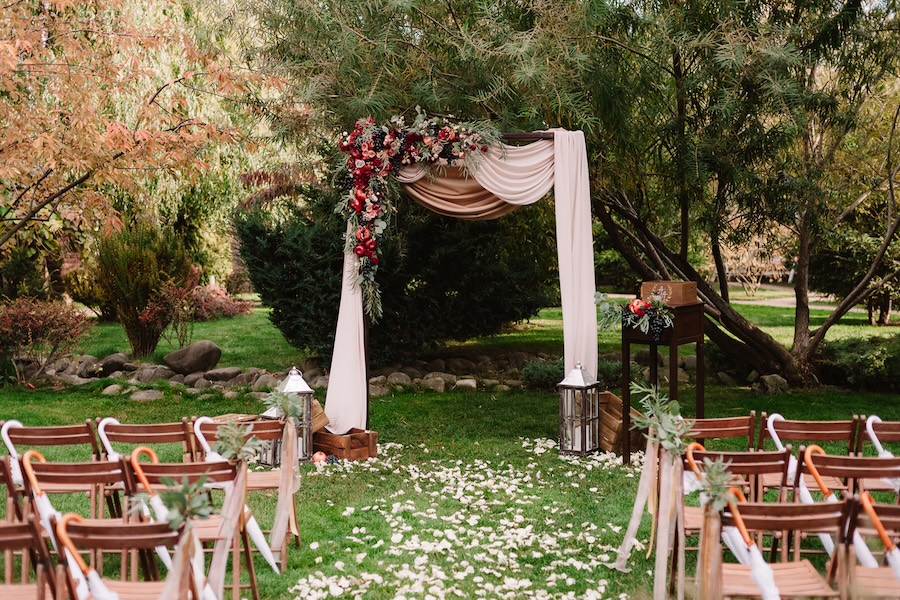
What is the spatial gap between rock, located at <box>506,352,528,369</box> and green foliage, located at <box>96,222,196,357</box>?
16.7ft

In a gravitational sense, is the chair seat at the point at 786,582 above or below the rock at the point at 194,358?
below

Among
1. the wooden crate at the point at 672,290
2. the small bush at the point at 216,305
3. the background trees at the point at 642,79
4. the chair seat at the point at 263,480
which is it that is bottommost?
the chair seat at the point at 263,480

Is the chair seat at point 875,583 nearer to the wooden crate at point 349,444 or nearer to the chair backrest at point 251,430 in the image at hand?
the chair backrest at point 251,430

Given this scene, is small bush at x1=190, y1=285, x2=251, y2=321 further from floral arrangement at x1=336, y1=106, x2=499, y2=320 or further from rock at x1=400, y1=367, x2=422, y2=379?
floral arrangement at x1=336, y1=106, x2=499, y2=320

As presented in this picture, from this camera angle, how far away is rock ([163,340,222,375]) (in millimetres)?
12539

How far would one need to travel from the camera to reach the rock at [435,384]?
11668 mm

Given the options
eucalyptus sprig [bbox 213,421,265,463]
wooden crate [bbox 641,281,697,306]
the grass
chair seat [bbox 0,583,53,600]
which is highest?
wooden crate [bbox 641,281,697,306]

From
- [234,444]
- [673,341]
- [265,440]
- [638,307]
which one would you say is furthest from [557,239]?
[234,444]

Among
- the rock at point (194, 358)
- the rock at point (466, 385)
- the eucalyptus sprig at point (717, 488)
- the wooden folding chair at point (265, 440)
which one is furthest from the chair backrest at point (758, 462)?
the rock at point (194, 358)

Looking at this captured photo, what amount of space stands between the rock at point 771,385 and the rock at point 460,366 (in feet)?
12.9

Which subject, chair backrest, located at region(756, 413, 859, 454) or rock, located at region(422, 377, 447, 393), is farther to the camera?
rock, located at region(422, 377, 447, 393)

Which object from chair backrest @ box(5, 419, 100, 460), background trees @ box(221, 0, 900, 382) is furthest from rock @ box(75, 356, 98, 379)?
chair backrest @ box(5, 419, 100, 460)

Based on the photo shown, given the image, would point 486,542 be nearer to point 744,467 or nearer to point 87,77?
point 744,467

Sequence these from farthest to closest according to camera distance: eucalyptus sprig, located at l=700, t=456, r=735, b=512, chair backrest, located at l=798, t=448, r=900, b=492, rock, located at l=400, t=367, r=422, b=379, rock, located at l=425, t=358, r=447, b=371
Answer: rock, located at l=425, t=358, r=447, b=371 → rock, located at l=400, t=367, r=422, b=379 → chair backrest, located at l=798, t=448, r=900, b=492 → eucalyptus sprig, located at l=700, t=456, r=735, b=512
